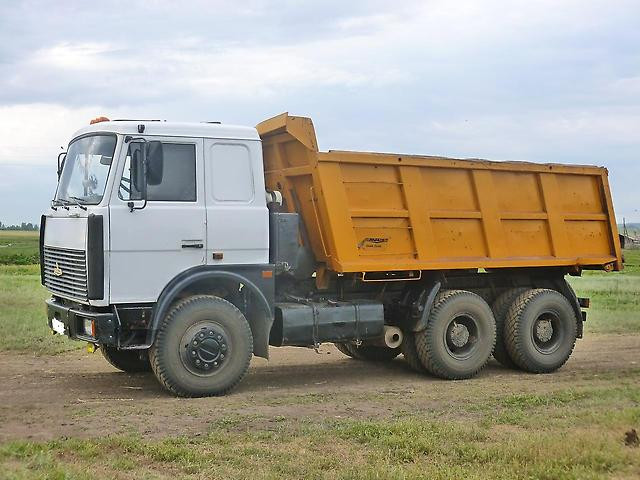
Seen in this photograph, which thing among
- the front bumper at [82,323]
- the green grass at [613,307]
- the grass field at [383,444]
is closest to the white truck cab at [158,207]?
the front bumper at [82,323]

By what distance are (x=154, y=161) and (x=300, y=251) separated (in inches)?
88.2

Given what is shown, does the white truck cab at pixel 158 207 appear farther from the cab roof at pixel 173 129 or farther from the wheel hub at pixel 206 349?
the wheel hub at pixel 206 349

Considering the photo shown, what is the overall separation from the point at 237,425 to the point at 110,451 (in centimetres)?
136

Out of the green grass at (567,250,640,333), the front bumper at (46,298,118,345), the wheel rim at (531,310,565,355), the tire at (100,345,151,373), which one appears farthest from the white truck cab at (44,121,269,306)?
the green grass at (567,250,640,333)

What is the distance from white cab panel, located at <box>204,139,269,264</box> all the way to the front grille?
4.40ft

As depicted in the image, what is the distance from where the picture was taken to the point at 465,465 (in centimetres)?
634

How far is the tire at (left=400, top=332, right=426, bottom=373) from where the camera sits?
36.0ft

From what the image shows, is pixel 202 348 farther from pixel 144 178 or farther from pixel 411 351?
pixel 411 351

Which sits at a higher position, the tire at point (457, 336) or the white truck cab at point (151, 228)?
the white truck cab at point (151, 228)

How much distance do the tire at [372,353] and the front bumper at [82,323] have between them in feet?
14.2

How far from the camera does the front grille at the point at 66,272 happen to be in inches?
349

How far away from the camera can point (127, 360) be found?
10.6 m

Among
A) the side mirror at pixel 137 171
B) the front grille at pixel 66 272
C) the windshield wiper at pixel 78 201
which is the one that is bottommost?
the front grille at pixel 66 272

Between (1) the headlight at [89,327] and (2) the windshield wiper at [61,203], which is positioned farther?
(2) the windshield wiper at [61,203]
